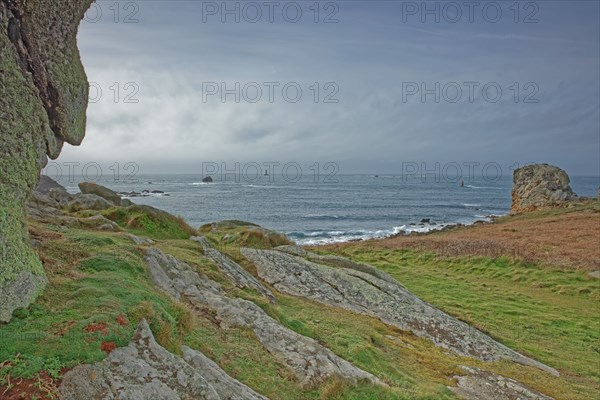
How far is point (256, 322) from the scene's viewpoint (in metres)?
12.8

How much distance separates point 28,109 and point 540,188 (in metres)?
107

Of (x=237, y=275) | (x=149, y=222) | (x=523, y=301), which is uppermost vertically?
(x=149, y=222)

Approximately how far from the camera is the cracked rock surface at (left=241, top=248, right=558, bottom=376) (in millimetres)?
19552

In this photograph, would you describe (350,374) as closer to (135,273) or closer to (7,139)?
(135,273)

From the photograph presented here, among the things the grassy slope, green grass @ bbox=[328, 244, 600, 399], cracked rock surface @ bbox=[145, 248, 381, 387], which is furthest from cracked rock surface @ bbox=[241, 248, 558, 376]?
cracked rock surface @ bbox=[145, 248, 381, 387]

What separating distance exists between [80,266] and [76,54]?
6078 millimetres

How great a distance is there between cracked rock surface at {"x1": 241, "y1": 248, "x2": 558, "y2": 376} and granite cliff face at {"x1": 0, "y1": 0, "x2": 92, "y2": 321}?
39.2 feet

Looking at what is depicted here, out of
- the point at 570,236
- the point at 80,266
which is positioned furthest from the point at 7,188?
the point at 570,236

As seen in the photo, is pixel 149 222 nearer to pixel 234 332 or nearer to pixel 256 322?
pixel 256 322

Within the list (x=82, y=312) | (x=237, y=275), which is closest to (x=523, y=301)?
(x=237, y=275)

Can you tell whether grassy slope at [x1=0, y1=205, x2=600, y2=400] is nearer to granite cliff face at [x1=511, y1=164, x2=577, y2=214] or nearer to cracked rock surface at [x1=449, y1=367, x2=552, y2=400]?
cracked rock surface at [x1=449, y1=367, x2=552, y2=400]

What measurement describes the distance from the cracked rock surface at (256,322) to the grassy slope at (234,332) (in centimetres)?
40

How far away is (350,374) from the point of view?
11.1m

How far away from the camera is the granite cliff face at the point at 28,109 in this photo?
8977 millimetres
